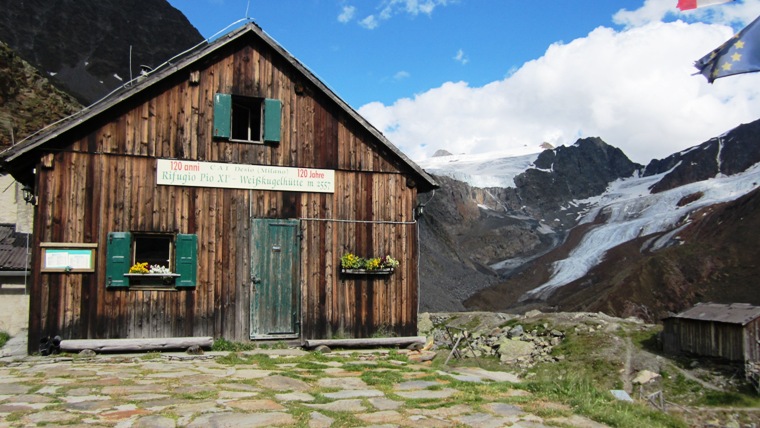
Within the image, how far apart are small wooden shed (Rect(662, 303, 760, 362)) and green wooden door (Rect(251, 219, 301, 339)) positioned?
20389 millimetres

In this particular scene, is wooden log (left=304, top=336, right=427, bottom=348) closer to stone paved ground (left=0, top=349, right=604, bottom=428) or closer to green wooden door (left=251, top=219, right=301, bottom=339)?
green wooden door (left=251, top=219, right=301, bottom=339)

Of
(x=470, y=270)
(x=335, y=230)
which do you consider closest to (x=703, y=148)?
(x=470, y=270)

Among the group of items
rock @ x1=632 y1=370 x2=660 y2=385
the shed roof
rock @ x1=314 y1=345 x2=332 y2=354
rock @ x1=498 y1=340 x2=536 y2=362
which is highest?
rock @ x1=314 y1=345 x2=332 y2=354

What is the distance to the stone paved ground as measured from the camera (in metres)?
7.09

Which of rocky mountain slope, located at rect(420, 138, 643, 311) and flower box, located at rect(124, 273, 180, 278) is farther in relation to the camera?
rocky mountain slope, located at rect(420, 138, 643, 311)

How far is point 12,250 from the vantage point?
21562 mm

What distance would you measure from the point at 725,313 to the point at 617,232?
86283 millimetres

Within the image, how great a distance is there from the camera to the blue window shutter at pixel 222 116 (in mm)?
14078

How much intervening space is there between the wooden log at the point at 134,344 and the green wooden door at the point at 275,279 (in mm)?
1280

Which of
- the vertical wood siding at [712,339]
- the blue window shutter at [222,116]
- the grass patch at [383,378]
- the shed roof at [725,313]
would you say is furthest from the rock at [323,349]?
the shed roof at [725,313]

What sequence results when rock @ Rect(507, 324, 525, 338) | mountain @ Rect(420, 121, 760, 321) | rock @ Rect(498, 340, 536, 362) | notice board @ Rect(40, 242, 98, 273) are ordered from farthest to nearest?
1. mountain @ Rect(420, 121, 760, 321)
2. rock @ Rect(507, 324, 525, 338)
3. rock @ Rect(498, 340, 536, 362)
4. notice board @ Rect(40, 242, 98, 273)

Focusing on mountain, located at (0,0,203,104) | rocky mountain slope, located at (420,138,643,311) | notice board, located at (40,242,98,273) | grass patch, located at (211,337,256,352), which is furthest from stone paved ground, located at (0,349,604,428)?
mountain, located at (0,0,203,104)

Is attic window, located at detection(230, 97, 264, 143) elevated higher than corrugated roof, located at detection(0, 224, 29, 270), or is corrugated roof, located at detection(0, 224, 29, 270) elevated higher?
attic window, located at detection(230, 97, 264, 143)

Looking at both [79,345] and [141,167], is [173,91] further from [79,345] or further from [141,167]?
[79,345]
